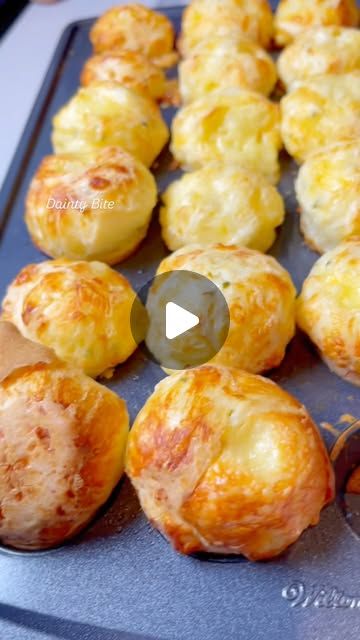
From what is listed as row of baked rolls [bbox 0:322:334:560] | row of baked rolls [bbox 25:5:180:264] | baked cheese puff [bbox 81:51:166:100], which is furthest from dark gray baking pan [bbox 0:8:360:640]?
baked cheese puff [bbox 81:51:166:100]

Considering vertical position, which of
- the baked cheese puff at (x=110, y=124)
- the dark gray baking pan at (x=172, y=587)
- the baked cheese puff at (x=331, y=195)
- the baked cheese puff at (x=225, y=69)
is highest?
the baked cheese puff at (x=110, y=124)

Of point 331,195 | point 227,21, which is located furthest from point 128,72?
point 331,195

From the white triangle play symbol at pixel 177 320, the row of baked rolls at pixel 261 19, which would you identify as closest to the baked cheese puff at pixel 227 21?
the row of baked rolls at pixel 261 19

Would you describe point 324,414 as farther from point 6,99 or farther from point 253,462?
point 6,99

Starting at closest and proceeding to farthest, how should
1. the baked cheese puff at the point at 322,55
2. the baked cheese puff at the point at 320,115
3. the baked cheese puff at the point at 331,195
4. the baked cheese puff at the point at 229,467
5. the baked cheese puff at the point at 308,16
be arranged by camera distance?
the baked cheese puff at the point at 229,467 → the baked cheese puff at the point at 331,195 → the baked cheese puff at the point at 320,115 → the baked cheese puff at the point at 322,55 → the baked cheese puff at the point at 308,16

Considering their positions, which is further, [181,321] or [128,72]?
[128,72]

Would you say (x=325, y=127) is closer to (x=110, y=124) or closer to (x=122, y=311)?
(x=110, y=124)

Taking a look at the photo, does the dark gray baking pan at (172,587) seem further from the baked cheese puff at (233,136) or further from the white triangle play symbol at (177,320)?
the baked cheese puff at (233,136)

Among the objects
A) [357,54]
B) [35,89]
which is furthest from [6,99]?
[357,54]
